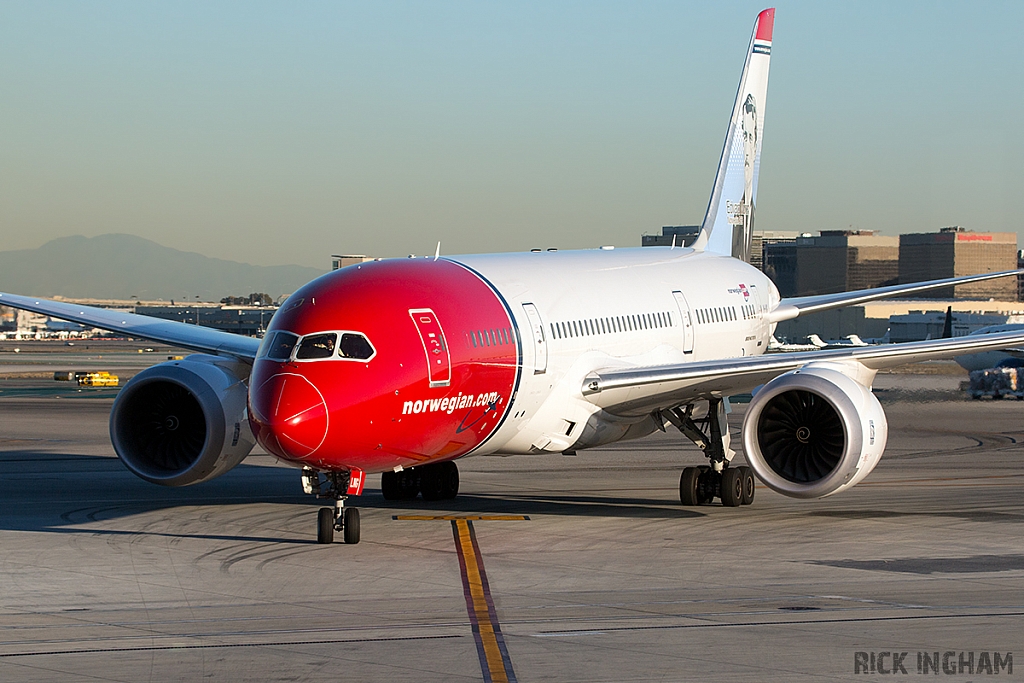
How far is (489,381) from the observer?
19.2 m

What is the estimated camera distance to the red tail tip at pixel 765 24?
33.0 m

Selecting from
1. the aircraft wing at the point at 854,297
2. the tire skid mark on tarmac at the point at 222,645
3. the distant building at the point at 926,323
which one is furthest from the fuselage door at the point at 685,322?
the distant building at the point at 926,323

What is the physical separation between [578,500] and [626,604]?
32.5 feet

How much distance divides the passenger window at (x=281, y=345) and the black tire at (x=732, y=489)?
9200mm

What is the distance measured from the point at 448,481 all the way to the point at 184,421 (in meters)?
4.70

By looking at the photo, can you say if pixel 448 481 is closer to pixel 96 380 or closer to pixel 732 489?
pixel 732 489

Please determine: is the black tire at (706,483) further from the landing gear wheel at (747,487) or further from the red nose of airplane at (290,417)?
the red nose of airplane at (290,417)

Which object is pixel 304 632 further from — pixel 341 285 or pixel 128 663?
pixel 341 285

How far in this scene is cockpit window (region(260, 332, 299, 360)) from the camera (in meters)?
17.2

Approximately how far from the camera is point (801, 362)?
21.6 metres

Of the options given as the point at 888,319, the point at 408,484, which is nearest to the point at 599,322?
the point at 408,484

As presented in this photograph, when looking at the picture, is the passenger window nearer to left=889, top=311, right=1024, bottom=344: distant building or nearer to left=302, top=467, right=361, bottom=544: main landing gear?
left=302, top=467, right=361, bottom=544: main landing gear

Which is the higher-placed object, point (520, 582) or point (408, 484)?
point (520, 582)

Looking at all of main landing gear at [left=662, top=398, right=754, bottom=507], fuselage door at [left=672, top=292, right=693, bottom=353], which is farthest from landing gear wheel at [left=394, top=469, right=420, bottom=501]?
fuselage door at [left=672, top=292, right=693, bottom=353]
